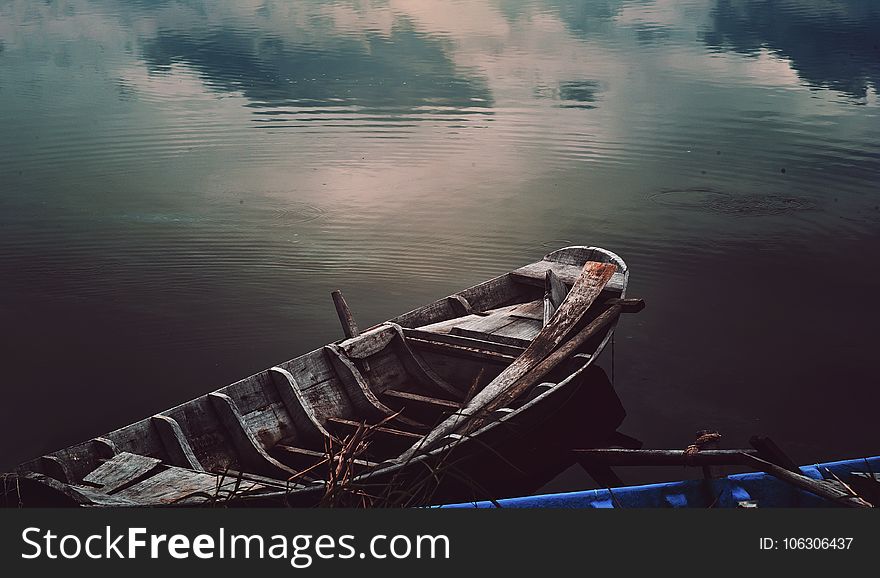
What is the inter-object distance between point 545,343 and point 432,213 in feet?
23.5

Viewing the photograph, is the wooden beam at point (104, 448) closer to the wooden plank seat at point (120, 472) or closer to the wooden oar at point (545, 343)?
the wooden plank seat at point (120, 472)

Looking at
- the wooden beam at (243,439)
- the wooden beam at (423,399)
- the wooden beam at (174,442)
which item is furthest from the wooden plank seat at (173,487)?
the wooden beam at (423,399)

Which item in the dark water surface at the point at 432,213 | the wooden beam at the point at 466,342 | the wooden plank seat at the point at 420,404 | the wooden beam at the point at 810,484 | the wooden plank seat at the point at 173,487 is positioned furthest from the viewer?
→ the dark water surface at the point at 432,213

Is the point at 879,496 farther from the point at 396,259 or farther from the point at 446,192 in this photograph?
the point at 446,192

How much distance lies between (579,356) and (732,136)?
13.3 m

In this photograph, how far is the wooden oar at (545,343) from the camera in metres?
7.36

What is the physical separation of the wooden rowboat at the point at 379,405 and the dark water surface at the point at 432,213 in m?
1.01

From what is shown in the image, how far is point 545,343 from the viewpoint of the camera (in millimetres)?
8914

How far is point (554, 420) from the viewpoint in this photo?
9023 millimetres

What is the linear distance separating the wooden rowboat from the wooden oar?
0.5 inches

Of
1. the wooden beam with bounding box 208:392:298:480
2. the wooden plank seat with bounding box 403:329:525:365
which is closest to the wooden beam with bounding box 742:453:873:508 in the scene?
the wooden plank seat with bounding box 403:329:525:365

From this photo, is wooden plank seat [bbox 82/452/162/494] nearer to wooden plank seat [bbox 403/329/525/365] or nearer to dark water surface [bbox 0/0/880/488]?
dark water surface [bbox 0/0/880/488]

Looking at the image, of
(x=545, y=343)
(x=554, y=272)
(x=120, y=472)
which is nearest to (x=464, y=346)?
(x=545, y=343)

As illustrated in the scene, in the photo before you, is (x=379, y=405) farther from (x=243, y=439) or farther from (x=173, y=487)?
(x=173, y=487)
